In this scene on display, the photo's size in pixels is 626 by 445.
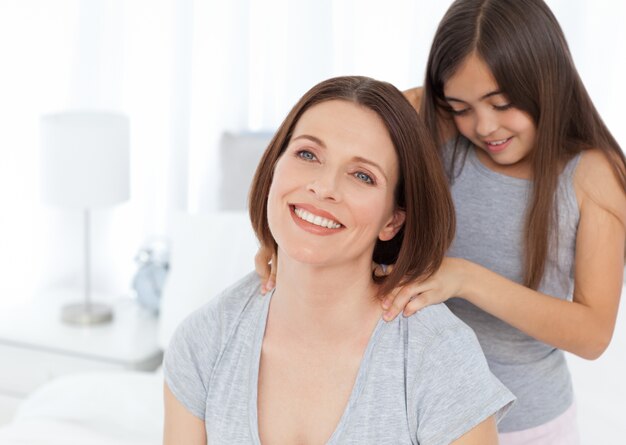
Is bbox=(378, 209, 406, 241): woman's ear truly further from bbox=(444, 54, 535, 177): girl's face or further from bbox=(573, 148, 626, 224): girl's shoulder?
bbox=(573, 148, 626, 224): girl's shoulder

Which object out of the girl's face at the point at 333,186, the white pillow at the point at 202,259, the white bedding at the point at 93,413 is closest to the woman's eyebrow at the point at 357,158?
the girl's face at the point at 333,186

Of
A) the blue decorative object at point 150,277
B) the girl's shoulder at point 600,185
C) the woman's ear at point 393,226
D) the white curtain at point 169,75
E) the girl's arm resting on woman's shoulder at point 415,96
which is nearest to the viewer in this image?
the woman's ear at point 393,226

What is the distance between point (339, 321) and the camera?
148cm

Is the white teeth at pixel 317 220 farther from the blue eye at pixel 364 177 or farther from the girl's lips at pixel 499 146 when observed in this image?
the girl's lips at pixel 499 146

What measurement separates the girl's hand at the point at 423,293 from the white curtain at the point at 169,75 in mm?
1493

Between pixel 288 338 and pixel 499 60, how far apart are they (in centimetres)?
55

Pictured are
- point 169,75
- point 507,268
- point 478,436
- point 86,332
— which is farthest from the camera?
point 169,75

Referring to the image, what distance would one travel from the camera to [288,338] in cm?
152

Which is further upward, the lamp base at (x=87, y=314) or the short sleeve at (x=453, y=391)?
the short sleeve at (x=453, y=391)

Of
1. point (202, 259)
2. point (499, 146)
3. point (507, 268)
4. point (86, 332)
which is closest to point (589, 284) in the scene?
point (507, 268)

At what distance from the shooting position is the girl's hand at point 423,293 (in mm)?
1449

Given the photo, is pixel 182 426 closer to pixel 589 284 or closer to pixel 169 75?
pixel 589 284

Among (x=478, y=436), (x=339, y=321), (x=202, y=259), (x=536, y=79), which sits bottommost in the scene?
(x=202, y=259)

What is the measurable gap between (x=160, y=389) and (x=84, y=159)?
81 cm
